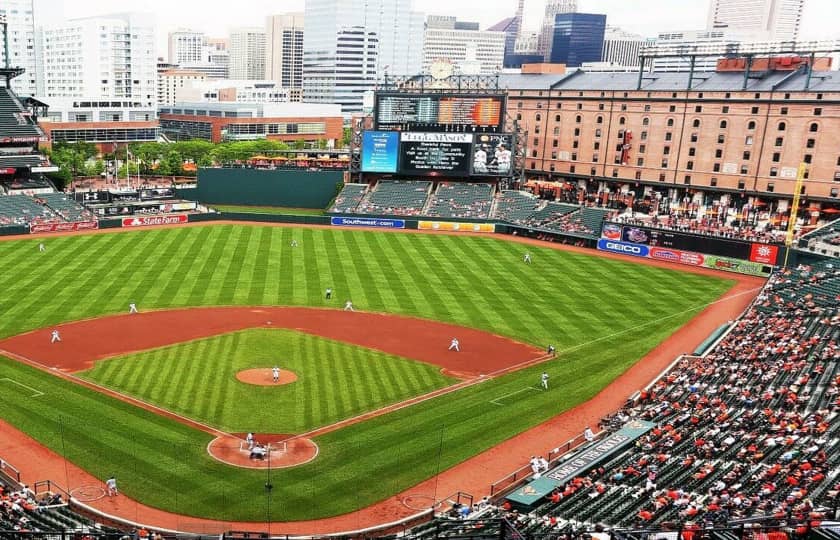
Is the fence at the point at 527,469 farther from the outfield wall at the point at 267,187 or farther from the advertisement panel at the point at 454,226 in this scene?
the outfield wall at the point at 267,187

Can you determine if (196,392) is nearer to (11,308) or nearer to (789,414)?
(11,308)

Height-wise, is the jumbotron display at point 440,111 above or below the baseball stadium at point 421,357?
above

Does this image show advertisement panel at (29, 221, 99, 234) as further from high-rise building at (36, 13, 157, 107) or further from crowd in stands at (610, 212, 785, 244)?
high-rise building at (36, 13, 157, 107)

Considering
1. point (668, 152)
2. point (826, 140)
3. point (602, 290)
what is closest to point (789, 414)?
point (602, 290)

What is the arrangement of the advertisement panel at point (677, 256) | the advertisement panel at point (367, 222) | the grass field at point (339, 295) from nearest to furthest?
1. the grass field at point (339, 295)
2. the advertisement panel at point (677, 256)
3. the advertisement panel at point (367, 222)

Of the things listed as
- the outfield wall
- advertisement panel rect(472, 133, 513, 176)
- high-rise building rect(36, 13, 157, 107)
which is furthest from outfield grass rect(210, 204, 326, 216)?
high-rise building rect(36, 13, 157, 107)

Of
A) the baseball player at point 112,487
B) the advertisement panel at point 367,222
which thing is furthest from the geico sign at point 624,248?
the baseball player at point 112,487

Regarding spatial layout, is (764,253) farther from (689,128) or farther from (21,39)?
(21,39)
